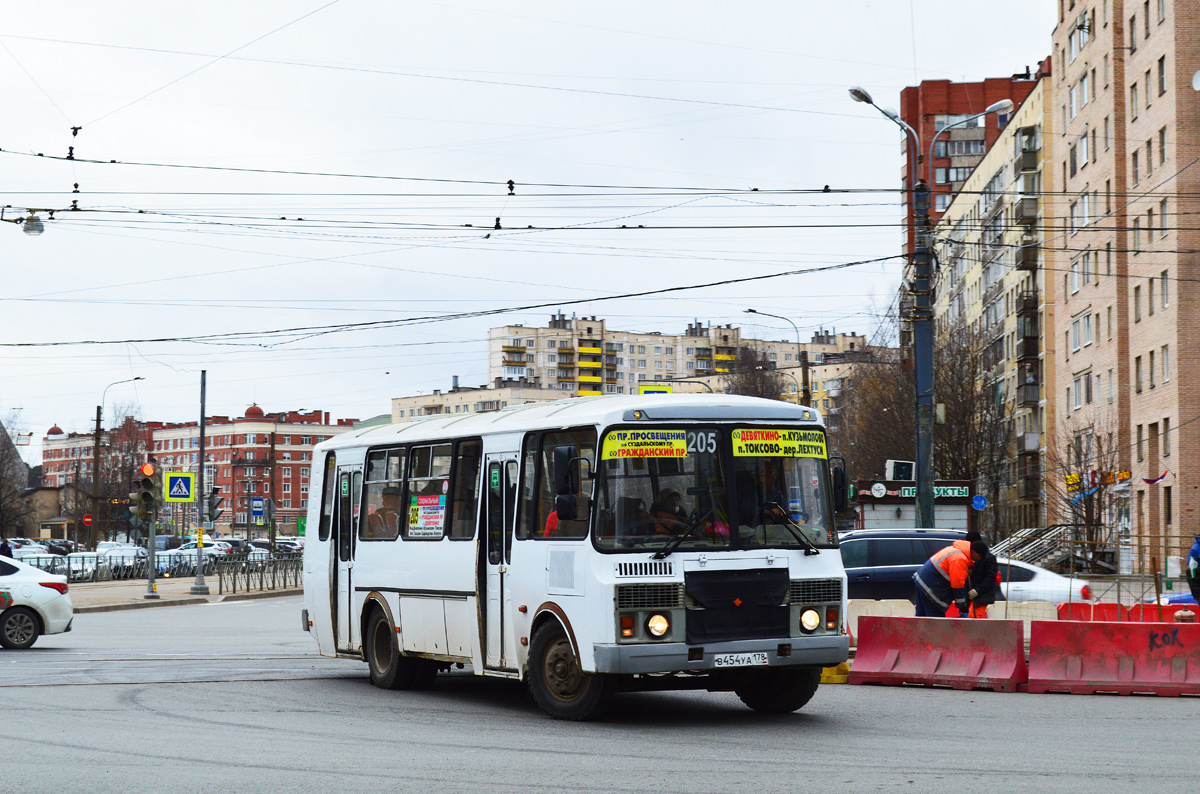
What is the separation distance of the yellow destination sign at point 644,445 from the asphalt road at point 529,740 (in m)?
2.16

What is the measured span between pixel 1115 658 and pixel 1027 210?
6191 cm

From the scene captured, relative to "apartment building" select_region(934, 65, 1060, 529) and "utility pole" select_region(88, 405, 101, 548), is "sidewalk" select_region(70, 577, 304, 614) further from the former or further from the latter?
"apartment building" select_region(934, 65, 1060, 529)

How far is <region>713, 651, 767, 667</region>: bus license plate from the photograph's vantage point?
1222cm

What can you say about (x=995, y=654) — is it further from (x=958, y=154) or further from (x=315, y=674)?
(x=958, y=154)

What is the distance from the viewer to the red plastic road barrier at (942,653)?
51.5 ft

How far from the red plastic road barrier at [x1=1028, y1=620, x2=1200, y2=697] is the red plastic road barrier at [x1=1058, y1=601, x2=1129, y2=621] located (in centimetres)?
485

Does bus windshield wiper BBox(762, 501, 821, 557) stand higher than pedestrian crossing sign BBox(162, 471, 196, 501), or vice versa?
pedestrian crossing sign BBox(162, 471, 196, 501)

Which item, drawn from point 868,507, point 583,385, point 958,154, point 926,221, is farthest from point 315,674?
point 583,385

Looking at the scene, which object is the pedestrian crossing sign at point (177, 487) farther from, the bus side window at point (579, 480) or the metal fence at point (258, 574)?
the bus side window at point (579, 480)

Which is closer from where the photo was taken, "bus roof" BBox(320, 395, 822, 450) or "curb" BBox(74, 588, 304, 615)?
"bus roof" BBox(320, 395, 822, 450)

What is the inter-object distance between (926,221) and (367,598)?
11.9 meters

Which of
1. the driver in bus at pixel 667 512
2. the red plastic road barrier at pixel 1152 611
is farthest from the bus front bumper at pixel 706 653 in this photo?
the red plastic road barrier at pixel 1152 611

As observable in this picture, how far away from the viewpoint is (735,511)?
41.4 ft

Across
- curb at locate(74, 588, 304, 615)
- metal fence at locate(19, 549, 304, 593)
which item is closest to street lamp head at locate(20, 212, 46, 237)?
curb at locate(74, 588, 304, 615)
